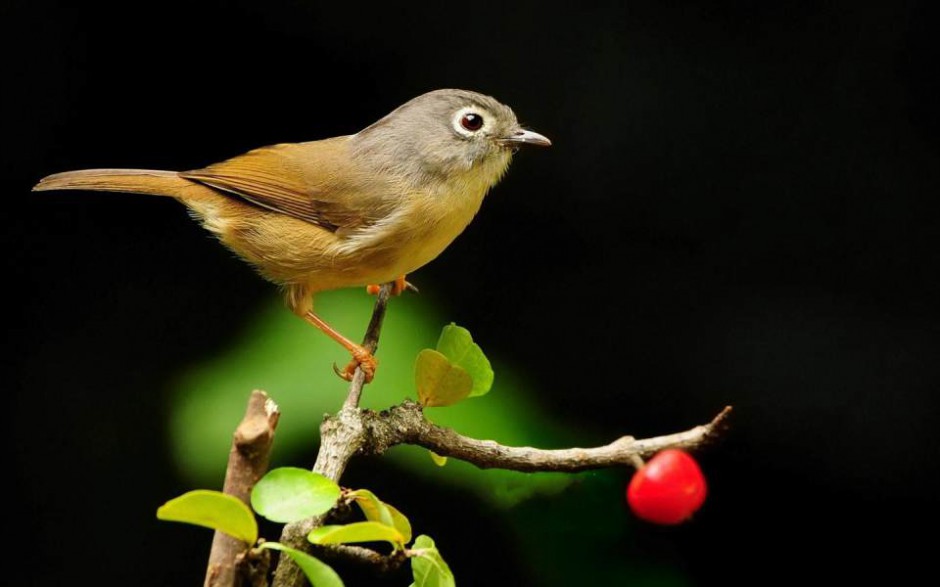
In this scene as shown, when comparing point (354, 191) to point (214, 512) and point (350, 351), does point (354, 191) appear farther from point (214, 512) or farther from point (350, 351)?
point (214, 512)

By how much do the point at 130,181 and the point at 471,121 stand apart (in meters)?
0.98

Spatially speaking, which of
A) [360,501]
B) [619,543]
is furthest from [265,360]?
[360,501]

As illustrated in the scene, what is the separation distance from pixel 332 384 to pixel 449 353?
142 cm

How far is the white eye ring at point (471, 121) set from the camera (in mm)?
2574

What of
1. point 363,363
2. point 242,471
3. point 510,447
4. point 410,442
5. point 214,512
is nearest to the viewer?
point 214,512

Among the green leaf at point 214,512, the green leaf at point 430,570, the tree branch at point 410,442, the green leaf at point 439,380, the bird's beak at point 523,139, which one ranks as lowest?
the green leaf at point 214,512

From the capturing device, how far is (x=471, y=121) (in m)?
2.59

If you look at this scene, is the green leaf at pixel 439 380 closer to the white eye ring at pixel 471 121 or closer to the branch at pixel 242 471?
the branch at pixel 242 471

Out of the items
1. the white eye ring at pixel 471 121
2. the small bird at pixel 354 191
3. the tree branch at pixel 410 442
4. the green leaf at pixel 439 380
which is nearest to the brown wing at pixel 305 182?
the small bird at pixel 354 191

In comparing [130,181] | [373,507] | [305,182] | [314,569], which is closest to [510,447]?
[373,507]

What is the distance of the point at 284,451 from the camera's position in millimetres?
3076

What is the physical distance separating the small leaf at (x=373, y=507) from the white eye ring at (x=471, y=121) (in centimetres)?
128

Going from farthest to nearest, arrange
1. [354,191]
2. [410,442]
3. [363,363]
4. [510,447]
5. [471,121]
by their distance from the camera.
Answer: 1. [354,191]
2. [471,121]
3. [363,363]
4. [410,442]
5. [510,447]

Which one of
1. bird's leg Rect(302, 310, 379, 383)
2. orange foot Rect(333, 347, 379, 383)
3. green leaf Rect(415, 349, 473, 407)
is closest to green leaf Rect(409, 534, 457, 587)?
green leaf Rect(415, 349, 473, 407)
